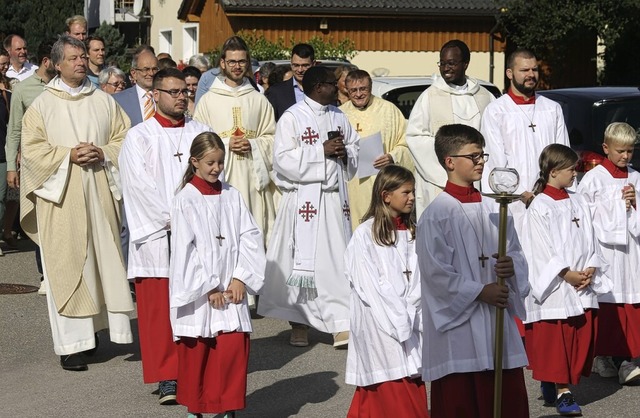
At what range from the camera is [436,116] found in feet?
34.2

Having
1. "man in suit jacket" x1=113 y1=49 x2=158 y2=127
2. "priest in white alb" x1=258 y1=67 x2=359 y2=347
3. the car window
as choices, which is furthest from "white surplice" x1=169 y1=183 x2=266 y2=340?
the car window

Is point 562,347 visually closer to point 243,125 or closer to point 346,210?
point 346,210

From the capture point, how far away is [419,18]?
32.6 metres

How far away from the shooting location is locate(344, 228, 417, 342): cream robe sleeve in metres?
6.64

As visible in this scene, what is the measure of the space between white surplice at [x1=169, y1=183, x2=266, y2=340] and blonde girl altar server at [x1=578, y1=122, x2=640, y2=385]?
8.65 feet

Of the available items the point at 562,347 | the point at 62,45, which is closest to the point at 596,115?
the point at 562,347

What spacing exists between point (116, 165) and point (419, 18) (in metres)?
24.0

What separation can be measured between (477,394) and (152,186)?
288 cm

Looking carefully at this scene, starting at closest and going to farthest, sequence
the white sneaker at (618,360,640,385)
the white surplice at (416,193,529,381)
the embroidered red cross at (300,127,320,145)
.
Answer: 1. the white surplice at (416,193,529,381)
2. the white sneaker at (618,360,640,385)
3. the embroidered red cross at (300,127,320,145)

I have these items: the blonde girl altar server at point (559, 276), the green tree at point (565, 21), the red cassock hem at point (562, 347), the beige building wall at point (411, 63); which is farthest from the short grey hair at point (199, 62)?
the beige building wall at point (411, 63)

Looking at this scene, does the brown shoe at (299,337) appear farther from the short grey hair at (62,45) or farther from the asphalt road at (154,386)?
the short grey hair at (62,45)

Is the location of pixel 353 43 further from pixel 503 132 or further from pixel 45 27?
pixel 503 132

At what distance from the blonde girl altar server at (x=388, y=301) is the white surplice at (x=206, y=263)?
814mm

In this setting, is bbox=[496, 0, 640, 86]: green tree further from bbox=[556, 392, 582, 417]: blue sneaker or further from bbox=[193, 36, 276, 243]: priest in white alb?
bbox=[556, 392, 582, 417]: blue sneaker
